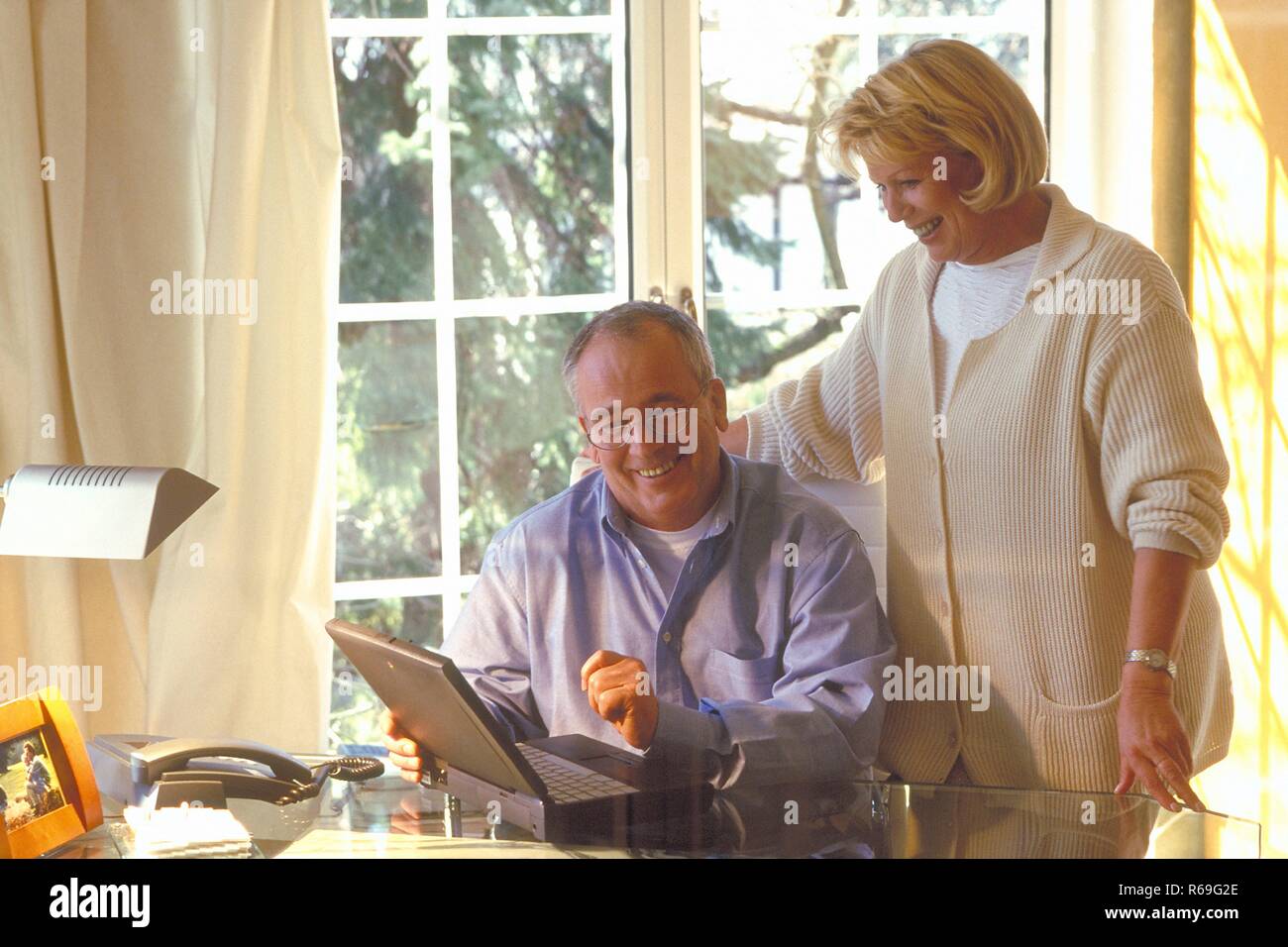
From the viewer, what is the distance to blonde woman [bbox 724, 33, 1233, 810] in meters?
1.87

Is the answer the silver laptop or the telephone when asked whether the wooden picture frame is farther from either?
the silver laptop

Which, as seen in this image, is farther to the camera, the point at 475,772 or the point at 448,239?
the point at 448,239

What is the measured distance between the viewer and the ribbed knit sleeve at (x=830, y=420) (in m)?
2.29

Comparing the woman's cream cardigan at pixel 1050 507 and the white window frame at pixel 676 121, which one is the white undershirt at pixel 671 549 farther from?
the white window frame at pixel 676 121

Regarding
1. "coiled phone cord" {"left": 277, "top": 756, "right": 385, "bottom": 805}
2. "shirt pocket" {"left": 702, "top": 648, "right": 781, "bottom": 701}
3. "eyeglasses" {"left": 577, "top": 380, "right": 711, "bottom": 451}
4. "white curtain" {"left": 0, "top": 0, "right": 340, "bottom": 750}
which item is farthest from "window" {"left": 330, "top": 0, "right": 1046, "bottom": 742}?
"coiled phone cord" {"left": 277, "top": 756, "right": 385, "bottom": 805}

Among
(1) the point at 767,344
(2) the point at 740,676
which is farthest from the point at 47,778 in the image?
(1) the point at 767,344

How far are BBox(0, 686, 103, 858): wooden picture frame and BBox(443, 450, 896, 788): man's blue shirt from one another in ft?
2.06

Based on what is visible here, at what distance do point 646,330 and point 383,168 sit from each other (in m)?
1.09

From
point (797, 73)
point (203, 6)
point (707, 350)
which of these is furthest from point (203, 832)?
point (797, 73)

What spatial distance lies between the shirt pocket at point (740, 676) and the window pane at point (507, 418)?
1.01 meters

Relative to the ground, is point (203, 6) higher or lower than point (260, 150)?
higher

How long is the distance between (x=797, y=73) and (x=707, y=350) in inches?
43.5
